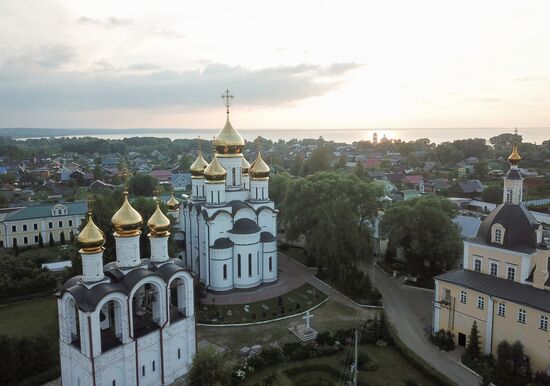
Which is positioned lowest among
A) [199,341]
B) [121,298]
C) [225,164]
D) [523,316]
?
[199,341]

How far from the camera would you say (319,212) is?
98.6 feet

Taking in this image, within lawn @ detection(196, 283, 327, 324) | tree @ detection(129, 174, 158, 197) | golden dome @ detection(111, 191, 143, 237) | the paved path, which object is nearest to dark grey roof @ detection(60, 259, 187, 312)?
golden dome @ detection(111, 191, 143, 237)

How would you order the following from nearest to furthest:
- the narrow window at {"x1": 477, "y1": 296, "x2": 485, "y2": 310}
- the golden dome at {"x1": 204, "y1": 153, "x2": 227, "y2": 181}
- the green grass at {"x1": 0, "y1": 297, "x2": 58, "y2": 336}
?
the narrow window at {"x1": 477, "y1": 296, "x2": 485, "y2": 310}, the green grass at {"x1": 0, "y1": 297, "x2": 58, "y2": 336}, the golden dome at {"x1": 204, "y1": 153, "x2": 227, "y2": 181}

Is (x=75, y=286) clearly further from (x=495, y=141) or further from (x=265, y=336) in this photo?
(x=495, y=141)

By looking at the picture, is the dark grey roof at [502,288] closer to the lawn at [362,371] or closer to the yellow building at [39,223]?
the lawn at [362,371]

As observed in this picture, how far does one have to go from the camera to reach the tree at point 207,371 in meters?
14.6

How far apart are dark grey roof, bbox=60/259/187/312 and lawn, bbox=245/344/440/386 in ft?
18.3

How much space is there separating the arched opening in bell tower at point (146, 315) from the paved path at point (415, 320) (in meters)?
11.5

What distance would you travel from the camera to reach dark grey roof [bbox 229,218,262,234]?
2728 centimetres

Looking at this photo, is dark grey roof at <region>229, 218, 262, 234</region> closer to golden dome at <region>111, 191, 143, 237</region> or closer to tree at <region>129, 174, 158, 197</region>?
golden dome at <region>111, 191, 143, 237</region>

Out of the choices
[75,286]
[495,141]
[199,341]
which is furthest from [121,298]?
[495,141]

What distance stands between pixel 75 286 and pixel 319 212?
1750 cm

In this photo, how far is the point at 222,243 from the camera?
2711cm

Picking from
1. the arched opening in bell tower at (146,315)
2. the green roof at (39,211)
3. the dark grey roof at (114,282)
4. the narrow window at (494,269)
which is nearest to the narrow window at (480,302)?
the narrow window at (494,269)
